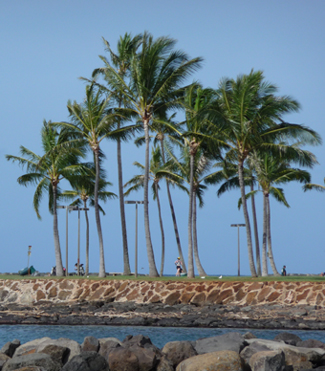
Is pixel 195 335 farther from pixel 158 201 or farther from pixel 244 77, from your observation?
pixel 158 201

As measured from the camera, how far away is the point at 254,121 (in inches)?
1081

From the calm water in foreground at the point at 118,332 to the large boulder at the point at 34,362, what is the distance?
6.30 meters

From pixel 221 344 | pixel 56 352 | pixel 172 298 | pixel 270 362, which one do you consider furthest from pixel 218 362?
pixel 172 298

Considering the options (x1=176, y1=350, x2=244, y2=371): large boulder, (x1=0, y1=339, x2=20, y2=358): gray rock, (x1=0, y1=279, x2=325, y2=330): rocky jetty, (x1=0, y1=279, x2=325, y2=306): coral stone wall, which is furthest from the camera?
(x1=0, y1=279, x2=325, y2=306): coral stone wall

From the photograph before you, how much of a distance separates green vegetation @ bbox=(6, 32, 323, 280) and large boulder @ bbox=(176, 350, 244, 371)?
17.3 meters

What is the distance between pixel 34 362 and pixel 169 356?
2.69 meters

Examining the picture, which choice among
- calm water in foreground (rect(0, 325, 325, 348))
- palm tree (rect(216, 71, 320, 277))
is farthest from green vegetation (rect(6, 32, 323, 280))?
calm water in foreground (rect(0, 325, 325, 348))

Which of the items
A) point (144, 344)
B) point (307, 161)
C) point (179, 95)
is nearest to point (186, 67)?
point (179, 95)

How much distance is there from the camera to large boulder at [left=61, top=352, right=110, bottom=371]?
991cm

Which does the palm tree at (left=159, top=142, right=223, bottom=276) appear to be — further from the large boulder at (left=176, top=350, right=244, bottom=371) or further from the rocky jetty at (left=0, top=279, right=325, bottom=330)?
the large boulder at (left=176, top=350, right=244, bottom=371)

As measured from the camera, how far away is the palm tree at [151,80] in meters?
29.9

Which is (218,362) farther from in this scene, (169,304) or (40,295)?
(40,295)

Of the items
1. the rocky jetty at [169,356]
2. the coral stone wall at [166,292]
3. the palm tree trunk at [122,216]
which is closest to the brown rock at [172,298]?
the coral stone wall at [166,292]

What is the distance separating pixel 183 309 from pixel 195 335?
6420 millimetres
